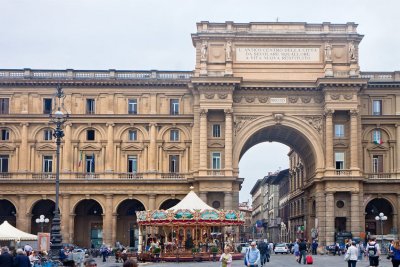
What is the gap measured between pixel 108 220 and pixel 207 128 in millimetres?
13290

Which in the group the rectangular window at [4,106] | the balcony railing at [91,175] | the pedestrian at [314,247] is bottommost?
the pedestrian at [314,247]

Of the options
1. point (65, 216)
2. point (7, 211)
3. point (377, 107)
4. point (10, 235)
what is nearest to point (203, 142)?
point (65, 216)

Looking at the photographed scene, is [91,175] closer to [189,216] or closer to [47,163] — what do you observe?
[47,163]

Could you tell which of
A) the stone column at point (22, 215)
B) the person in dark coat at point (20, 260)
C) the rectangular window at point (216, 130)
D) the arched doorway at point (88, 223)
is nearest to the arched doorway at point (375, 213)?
the rectangular window at point (216, 130)

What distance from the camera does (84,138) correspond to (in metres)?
73.9

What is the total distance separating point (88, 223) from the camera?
7550cm

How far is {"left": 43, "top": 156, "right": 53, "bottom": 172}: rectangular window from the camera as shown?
73688mm

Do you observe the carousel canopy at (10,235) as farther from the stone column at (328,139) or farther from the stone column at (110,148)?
the stone column at (328,139)

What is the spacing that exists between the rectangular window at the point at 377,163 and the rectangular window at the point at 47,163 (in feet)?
106

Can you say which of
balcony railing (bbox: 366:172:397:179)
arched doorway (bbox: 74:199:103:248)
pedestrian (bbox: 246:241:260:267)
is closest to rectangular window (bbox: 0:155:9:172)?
arched doorway (bbox: 74:199:103:248)

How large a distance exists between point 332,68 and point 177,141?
16.9 metres

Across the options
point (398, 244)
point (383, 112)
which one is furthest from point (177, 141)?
point (398, 244)

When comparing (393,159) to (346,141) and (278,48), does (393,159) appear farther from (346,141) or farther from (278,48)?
(278,48)

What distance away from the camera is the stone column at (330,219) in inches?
2714
